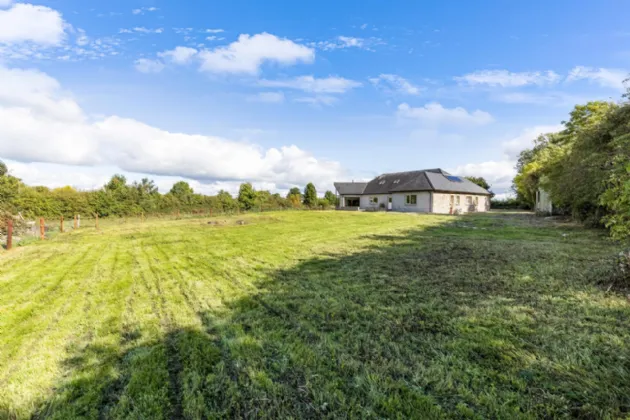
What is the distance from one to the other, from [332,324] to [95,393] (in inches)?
87.2

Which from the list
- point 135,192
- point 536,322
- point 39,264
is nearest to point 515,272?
point 536,322

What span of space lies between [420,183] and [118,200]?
27.8 m

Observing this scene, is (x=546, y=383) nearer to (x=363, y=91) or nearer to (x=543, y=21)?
(x=543, y=21)

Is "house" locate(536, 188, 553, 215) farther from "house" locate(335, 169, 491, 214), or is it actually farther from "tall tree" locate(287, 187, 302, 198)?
"tall tree" locate(287, 187, 302, 198)

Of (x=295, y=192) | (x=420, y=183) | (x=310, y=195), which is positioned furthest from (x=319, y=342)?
(x=295, y=192)

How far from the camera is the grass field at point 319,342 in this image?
2.06 metres

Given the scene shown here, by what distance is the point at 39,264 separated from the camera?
6777 mm

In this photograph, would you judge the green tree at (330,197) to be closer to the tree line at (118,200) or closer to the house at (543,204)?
the tree line at (118,200)

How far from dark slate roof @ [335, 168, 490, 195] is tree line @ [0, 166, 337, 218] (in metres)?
11.4

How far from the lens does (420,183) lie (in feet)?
93.5

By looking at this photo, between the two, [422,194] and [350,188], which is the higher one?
[350,188]

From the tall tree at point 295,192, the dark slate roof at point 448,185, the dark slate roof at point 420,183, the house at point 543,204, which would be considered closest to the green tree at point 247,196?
the tall tree at point 295,192

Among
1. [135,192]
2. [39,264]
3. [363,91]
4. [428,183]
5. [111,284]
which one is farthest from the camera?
[428,183]

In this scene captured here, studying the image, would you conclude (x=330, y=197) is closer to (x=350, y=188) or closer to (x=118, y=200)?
(x=350, y=188)
